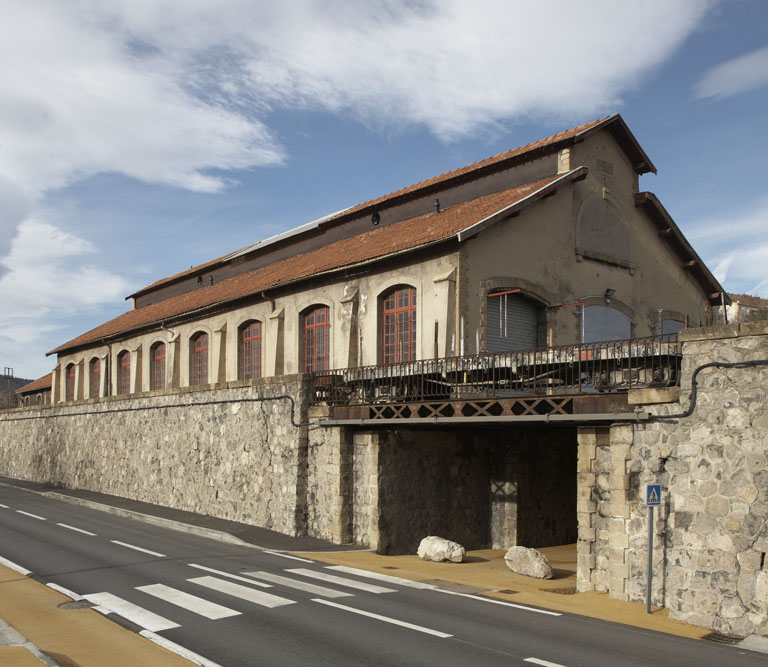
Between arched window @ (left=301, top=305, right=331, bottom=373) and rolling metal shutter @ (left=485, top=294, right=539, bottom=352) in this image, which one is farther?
arched window @ (left=301, top=305, right=331, bottom=373)

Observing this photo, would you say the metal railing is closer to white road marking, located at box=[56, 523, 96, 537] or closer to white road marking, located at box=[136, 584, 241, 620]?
white road marking, located at box=[136, 584, 241, 620]

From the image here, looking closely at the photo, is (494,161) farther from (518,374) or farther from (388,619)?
(388,619)

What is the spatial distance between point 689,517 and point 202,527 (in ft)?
44.2

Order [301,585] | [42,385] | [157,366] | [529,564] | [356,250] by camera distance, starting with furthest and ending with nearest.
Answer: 1. [42,385]
2. [157,366]
3. [356,250]
4. [529,564]
5. [301,585]

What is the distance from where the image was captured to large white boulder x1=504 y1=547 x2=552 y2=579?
15.5 m

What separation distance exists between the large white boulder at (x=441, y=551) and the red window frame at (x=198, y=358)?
17.6 metres

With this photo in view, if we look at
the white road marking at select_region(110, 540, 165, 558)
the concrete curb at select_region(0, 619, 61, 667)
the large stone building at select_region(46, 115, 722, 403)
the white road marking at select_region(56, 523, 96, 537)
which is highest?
the large stone building at select_region(46, 115, 722, 403)

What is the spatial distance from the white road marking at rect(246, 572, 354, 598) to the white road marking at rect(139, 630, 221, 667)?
3492mm

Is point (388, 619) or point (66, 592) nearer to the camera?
point (388, 619)

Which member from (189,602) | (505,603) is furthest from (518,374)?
(189,602)

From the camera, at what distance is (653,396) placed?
12.4 meters

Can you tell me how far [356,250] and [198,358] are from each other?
11.5m

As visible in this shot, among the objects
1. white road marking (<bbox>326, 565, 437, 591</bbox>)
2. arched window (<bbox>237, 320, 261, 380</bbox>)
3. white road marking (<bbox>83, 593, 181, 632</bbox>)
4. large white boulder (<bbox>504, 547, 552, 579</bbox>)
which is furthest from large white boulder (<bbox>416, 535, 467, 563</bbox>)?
arched window (<bbox>237, 320, 261, 380</bbox>)

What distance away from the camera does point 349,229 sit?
96.3ft
